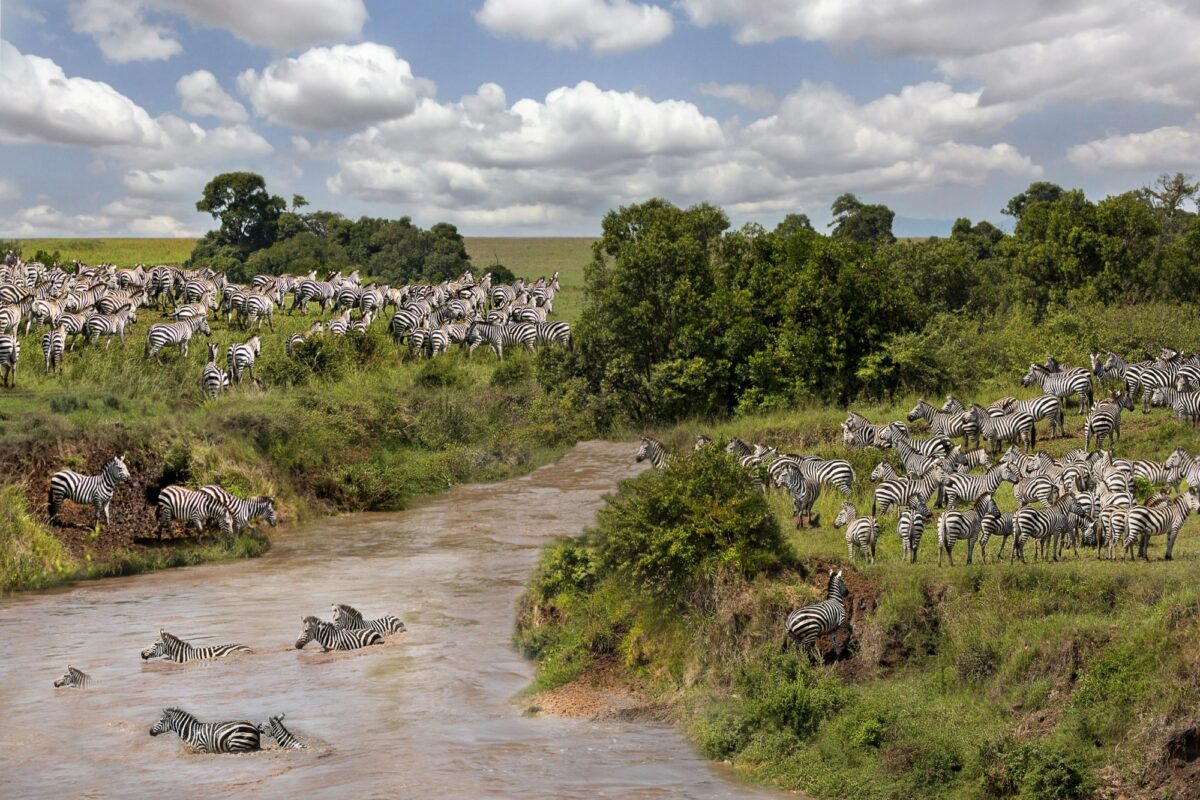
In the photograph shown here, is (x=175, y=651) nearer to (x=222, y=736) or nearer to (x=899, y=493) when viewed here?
(x=222, y=736)

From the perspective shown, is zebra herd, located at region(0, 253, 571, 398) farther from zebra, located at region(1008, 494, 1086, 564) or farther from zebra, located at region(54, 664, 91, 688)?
zebra, located at region(1008, 494, 1086, 564)

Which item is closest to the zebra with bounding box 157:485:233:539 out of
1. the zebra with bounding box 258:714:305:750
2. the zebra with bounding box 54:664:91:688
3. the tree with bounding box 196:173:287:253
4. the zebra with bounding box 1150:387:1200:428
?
the zebra with bounding box 54:664:91:688

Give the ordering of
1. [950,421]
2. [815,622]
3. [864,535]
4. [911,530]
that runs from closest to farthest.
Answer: [815,622] < [911,530] < [864,535] < [950,421]

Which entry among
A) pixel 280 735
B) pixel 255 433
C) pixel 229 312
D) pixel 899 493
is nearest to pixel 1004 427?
pixel 899 493

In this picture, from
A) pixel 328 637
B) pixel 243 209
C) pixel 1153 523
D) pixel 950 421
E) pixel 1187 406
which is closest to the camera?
pixel 1153 523

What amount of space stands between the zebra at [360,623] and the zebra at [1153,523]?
32.7 feet

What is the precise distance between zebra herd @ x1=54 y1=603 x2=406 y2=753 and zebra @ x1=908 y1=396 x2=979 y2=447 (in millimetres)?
11838

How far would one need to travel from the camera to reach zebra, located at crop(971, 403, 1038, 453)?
23.4m

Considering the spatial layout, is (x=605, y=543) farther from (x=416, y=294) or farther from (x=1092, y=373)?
(x=416, y=294)

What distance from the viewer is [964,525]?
15242 millimetres

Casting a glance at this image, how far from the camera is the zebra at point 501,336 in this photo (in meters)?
38.9

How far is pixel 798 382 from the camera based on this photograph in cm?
3178

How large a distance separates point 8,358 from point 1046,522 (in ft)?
81.0

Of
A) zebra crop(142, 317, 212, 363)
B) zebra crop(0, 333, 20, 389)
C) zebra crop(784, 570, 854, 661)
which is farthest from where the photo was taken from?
zebra crop(142, 317, 212, 363)
